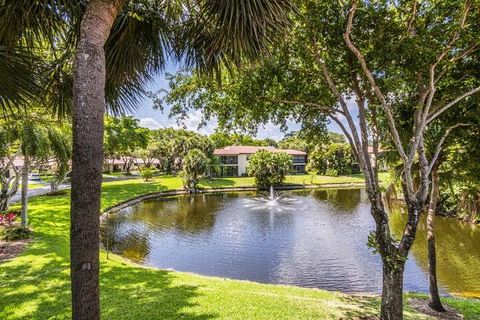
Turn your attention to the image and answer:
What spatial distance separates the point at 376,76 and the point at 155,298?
7.10 m

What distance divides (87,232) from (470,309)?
10.3m

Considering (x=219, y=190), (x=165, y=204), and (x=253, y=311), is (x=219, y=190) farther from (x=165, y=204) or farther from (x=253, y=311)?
(x=253, y=311)

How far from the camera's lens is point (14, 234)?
512 inches

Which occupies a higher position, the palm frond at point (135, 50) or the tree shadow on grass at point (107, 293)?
the palm frond at point (135, 50)

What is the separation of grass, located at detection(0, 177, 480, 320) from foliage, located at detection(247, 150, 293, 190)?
104 feet

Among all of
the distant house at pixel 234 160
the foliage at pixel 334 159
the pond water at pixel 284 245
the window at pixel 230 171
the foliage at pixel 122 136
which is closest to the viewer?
the pond water at pixel 284 245

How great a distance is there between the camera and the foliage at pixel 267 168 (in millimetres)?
41969

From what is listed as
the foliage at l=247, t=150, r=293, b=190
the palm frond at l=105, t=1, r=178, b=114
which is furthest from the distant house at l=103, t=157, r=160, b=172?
the palm frond at l=105, t=1, r=178, b=114

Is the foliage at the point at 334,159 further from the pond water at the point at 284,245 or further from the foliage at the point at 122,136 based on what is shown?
the foliage at the point at 122,136

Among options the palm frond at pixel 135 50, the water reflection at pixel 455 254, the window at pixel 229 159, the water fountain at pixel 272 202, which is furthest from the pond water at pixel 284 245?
the window at pixel 229 159

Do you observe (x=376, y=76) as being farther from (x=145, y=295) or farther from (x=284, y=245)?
(x=284, y=245)

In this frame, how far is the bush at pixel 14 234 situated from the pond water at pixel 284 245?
4.10 meters

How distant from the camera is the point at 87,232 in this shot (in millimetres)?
2434

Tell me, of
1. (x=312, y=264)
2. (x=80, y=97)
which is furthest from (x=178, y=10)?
(x=312, y=264)
